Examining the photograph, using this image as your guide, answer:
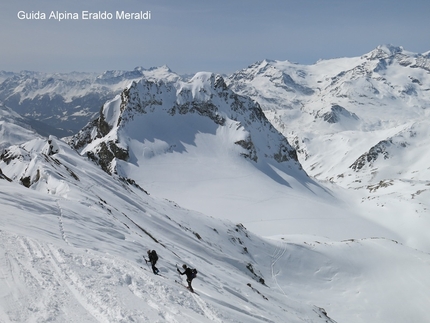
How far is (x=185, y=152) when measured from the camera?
111m

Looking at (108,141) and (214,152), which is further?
(214,152)

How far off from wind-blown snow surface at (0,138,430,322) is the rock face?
2054 inches

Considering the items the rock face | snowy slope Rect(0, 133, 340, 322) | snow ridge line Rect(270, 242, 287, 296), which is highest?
the rock face

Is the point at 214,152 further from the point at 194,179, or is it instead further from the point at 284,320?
the point at 284,320

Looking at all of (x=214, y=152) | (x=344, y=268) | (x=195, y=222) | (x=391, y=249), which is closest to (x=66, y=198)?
(x=195, y=222)

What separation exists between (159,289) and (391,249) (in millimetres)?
53266

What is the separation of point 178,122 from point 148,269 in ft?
354

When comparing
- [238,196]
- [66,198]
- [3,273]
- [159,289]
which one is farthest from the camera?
[238,196]

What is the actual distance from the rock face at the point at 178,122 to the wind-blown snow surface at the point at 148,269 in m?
52.2

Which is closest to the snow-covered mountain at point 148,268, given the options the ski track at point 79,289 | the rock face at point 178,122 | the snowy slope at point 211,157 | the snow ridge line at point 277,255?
the ski track at point 79,289

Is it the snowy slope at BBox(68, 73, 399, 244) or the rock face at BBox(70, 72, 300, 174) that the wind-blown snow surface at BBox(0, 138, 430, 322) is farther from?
the rock face at BBox(70, 72, 300, 174)

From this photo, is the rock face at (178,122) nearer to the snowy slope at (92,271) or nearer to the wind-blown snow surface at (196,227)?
the wind-blown snow surface at (196,227)

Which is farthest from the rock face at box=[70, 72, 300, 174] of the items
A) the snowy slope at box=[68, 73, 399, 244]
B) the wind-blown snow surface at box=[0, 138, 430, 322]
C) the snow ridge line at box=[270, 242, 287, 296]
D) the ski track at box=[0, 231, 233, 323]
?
the ski track at box=[0, 231, 233, 323]

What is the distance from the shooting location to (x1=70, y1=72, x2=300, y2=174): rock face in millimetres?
110688
